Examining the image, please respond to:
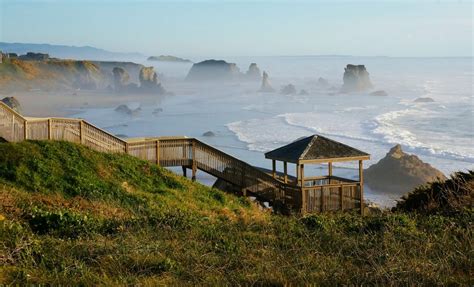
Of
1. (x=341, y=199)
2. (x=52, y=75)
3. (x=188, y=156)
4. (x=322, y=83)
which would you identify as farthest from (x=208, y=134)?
(x=52, y=75)

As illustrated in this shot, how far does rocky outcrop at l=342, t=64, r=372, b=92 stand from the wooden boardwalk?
5407 inches

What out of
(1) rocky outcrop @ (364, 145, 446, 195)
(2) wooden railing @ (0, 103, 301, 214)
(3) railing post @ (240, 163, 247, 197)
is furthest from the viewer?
(1) rocky outcrop @ (364, 145, 446, 195)

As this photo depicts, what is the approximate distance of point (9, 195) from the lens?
16031 millimetres

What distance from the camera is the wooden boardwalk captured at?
20.8 meters

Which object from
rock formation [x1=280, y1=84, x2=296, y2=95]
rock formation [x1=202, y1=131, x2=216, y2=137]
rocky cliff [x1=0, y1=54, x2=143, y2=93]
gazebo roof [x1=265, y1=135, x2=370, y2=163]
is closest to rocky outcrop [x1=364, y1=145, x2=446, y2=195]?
gazebo roof [x1=265, y1=135, x2=370, y2=163]

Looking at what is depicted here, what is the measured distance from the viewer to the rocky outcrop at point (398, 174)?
Result: 4366 cm

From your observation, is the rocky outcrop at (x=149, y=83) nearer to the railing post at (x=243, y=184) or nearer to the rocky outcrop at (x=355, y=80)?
the rocky outcrop at (x=355, y=80)

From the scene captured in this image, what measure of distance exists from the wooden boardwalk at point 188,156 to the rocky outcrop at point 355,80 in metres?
137

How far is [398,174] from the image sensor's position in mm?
44469

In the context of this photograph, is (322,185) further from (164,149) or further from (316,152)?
(164,149)

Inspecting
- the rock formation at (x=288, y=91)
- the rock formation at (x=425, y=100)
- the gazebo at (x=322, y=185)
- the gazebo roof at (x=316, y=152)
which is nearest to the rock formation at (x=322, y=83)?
the rock formation at (x=288, y=91)

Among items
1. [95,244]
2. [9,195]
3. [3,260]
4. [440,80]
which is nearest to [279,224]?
[95,244]

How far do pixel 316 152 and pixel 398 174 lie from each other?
24.0 m

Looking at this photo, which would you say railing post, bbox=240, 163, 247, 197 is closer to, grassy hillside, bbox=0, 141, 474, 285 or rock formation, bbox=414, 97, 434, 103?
grassy hillside, bbox=0, 141, 474, 285
